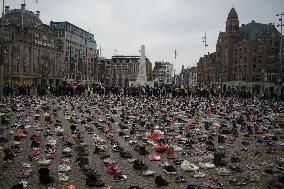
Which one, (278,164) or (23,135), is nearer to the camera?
(278,164)

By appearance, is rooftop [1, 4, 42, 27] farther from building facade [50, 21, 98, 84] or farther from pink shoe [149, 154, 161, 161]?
pink shoe [149, 154, 161, 161]

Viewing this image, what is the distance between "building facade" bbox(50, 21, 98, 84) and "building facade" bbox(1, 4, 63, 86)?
54.4 feet

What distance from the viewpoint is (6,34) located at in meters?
83.4

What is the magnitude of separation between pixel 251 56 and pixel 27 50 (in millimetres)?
69732

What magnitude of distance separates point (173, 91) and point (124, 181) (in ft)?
143

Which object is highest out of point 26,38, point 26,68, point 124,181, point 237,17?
point 237,17

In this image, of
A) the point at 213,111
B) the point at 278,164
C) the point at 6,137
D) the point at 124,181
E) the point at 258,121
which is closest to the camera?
the point at 124,181

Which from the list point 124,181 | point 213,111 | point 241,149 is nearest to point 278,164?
point 241,149

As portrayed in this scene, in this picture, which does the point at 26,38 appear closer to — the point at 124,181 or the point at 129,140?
the point at 129,140

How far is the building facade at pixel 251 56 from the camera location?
10938cm

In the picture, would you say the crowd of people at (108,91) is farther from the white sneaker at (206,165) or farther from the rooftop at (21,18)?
the white sneaker at (206,165)

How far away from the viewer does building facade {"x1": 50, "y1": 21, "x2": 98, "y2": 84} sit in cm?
12212

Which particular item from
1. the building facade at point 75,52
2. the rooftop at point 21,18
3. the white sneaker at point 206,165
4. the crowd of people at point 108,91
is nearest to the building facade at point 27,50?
the rooftop at point 21,18

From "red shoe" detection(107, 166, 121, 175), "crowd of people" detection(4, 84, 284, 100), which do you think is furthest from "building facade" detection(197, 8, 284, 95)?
"red shoe" detection(107, 166, 121, 175)
